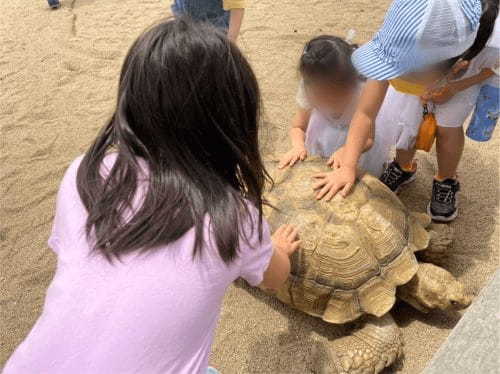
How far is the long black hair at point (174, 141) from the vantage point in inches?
42.1

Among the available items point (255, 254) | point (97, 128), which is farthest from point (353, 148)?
point (97, 128)

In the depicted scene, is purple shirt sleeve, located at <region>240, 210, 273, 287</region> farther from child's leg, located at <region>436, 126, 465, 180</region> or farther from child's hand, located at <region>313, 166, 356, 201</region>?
child's leg, located at <region>436, 126, 465, 180</region>

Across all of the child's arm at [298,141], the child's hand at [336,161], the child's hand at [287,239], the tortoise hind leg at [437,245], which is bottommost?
the tortoise hind leg at [437,245]

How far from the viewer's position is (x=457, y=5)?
1594mm

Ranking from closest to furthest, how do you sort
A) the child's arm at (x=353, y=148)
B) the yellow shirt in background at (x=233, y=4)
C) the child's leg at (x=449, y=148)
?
the child's arm at (x=353, y=148), the child's leg at (x=449, y=148), the yellow shirt in background at (x=233, y=4)

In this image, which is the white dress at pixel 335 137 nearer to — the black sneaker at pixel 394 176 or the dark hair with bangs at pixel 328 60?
the black sneaker at pixel 394 176

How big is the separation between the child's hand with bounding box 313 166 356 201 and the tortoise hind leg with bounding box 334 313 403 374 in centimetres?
55

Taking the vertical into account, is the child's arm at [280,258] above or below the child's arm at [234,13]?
below

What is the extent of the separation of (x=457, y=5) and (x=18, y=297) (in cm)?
212

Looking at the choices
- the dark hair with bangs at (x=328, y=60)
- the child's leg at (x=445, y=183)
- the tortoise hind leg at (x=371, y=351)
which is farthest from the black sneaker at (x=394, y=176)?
the tortoise hind leg at (x=371, y=351)

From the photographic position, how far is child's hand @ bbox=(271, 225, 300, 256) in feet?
5.85

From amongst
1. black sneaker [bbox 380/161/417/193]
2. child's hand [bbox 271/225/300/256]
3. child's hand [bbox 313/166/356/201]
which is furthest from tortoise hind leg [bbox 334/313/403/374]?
black sneaker [bbox 380/161/417/193]

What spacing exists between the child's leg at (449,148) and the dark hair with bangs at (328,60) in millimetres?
555

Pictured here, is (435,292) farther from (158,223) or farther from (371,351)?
(158,223)
